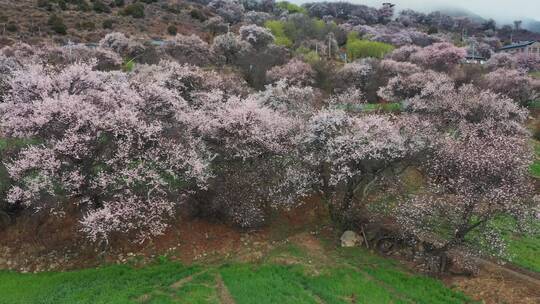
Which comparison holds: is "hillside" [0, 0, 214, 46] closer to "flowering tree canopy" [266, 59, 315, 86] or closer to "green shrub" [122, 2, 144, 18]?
"green shrub" [122, 2, 144, 18]

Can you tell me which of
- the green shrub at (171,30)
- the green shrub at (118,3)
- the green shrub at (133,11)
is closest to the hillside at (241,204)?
the green shrub at (171,30)

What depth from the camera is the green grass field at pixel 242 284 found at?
18688mm

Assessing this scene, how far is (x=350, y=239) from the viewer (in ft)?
75.8

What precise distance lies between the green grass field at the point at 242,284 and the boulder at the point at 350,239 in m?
1.32

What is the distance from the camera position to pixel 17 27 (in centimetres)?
6531

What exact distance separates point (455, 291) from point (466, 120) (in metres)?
20.6

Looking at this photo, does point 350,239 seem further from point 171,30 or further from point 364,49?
point 364,49

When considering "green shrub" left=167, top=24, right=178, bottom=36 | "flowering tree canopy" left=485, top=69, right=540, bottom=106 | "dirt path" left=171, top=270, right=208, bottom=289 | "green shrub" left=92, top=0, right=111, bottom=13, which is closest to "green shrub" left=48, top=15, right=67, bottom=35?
"green shrub" left=92, top=0, right=111, bottom=13

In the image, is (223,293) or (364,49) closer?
(223,293)

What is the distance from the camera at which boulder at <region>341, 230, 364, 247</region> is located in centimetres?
2302

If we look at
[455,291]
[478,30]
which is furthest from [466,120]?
[478,30]

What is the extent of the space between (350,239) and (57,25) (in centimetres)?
6118

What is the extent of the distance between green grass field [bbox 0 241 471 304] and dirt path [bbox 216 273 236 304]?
4 cm

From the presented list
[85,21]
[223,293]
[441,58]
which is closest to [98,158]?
[223,293]
